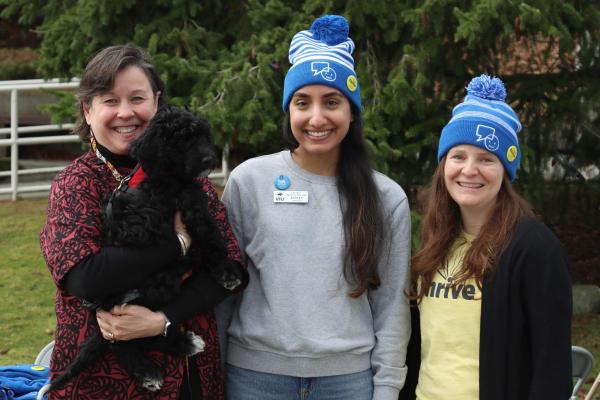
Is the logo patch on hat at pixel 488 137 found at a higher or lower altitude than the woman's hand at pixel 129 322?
higher

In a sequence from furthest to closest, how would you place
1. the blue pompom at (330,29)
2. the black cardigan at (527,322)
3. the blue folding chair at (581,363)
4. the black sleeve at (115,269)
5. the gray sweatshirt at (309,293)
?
the blue folding chair at (581,363)
the blue pompom at (330,29)
the gray sweatshirt at (309,293)
the black cardigan at (527,322)
the black sleeve at (115,269)

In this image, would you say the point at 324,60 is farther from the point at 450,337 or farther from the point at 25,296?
the point at 25,296

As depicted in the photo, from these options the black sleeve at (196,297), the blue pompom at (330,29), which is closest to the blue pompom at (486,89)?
the blue pompom at (330,29)

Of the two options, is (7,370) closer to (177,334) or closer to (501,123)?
(177,334)

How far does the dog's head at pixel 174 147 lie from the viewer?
9.40 ft

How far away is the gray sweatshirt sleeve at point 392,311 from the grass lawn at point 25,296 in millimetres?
3843

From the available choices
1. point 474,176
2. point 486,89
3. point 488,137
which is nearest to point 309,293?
point 474,176

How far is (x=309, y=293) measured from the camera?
3.21m

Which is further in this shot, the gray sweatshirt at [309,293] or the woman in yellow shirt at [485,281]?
the gray sweatshirt at [309,293]

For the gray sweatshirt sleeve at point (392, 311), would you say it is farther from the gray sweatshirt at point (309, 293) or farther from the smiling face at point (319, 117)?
the smiling face at point (319, 117)

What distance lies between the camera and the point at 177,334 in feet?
9.77

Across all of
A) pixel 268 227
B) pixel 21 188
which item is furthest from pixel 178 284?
pixel 21 188

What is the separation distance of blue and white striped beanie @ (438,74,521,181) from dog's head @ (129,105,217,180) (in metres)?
0.93

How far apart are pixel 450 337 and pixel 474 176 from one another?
0.59 meters
